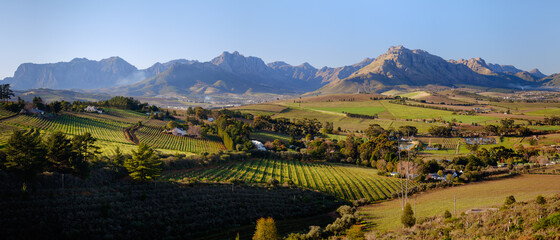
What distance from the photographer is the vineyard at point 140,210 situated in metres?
24.4

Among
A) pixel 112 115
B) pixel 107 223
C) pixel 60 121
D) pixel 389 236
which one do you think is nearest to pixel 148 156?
pixel 107 223

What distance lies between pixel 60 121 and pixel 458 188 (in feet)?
345

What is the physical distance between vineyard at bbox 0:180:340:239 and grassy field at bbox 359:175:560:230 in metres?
7.98

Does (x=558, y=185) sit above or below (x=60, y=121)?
below

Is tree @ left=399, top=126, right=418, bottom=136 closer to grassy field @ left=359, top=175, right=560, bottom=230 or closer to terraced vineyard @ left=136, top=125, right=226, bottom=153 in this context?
grassy field @ left=359, top=175, right=560, bottom=230

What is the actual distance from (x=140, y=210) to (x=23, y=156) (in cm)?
1194

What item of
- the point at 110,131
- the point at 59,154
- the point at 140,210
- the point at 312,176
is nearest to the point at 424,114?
the point at 312,176

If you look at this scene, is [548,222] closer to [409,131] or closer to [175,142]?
[175,142]

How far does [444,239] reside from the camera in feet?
70.3

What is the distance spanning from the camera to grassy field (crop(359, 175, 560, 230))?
33875mm

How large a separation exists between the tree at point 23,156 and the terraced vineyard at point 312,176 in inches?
645

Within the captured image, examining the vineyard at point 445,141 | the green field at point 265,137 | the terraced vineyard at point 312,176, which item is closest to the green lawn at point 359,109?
the vineyard at point 445,141

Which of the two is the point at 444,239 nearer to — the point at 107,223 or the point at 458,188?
the point at 107,223

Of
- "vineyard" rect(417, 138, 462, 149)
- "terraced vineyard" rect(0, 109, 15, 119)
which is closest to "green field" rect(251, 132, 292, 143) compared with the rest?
"vineyard" rect(417, 138, 462, 149)
